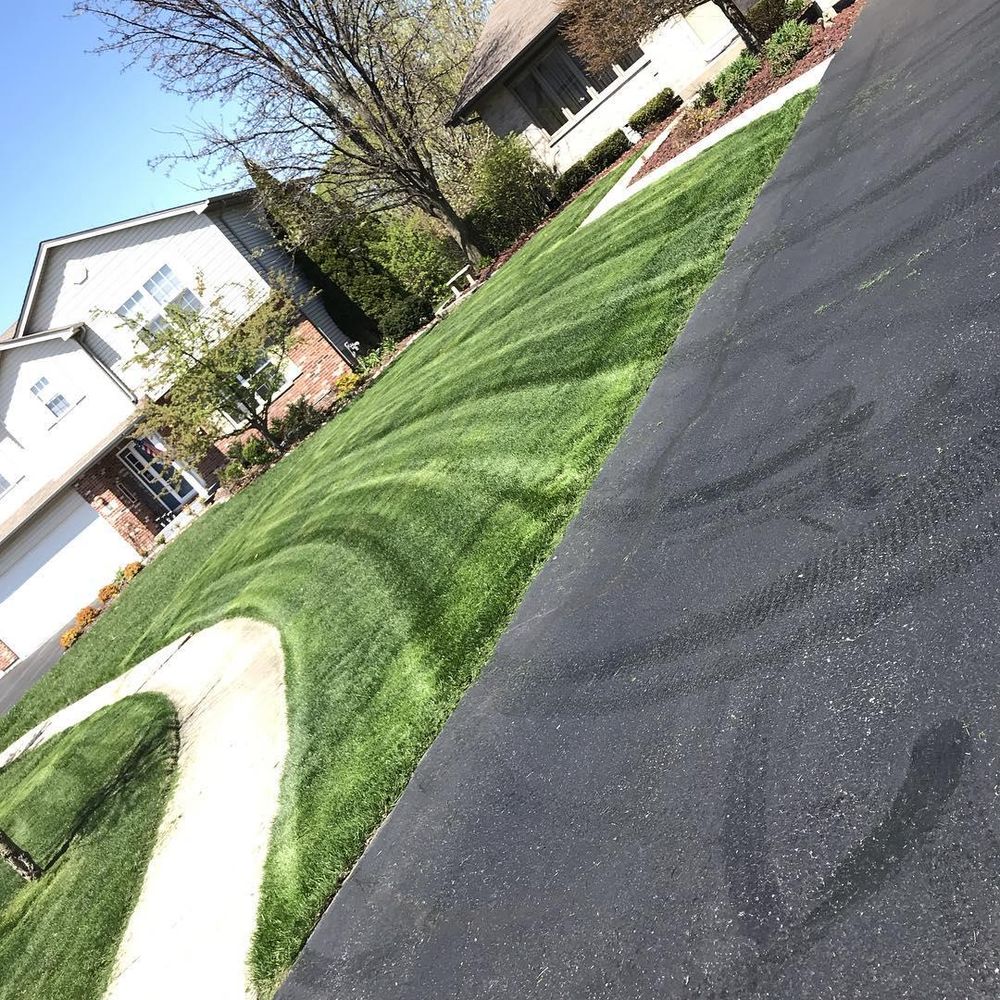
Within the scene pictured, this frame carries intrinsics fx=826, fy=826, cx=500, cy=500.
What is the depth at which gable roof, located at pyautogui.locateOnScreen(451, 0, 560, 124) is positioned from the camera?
79.3 ft

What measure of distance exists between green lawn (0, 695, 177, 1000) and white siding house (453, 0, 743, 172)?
2058cm

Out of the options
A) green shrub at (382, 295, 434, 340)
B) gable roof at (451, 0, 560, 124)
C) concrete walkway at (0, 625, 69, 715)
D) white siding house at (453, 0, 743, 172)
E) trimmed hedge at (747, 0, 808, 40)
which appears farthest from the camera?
green shrub at (382, 295, 434, 340)

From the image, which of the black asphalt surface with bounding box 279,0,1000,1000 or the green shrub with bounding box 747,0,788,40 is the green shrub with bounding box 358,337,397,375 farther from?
the black asphalt surface with bounding box 279,0,1000,1000

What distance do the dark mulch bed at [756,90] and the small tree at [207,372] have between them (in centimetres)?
1209

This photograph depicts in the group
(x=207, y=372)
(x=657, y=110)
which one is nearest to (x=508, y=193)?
(x=657, y=110)

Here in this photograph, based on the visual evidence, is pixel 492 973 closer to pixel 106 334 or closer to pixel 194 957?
pixel 194 957

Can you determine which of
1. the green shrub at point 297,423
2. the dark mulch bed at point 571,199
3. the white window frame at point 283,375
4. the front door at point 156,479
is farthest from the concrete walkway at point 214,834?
the front door at point 156,479

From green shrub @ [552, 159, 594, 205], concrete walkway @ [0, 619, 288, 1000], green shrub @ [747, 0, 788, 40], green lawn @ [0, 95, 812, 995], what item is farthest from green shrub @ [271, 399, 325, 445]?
green shrub @ [747, 0, 788, 40]

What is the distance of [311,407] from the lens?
25.4m

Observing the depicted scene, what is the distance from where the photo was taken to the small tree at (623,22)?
15.8 m

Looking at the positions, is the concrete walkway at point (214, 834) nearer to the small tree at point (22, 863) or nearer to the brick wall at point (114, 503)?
the small tree at point (22, 863)

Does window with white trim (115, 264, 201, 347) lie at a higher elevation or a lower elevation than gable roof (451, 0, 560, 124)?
higher

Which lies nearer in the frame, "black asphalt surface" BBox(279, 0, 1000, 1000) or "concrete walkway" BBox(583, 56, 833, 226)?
"black asphalt surface" BBox(279, 0, 1000, 1000)

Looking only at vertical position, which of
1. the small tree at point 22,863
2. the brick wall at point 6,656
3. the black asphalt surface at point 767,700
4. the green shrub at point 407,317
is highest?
the brick wall at point 6,656
